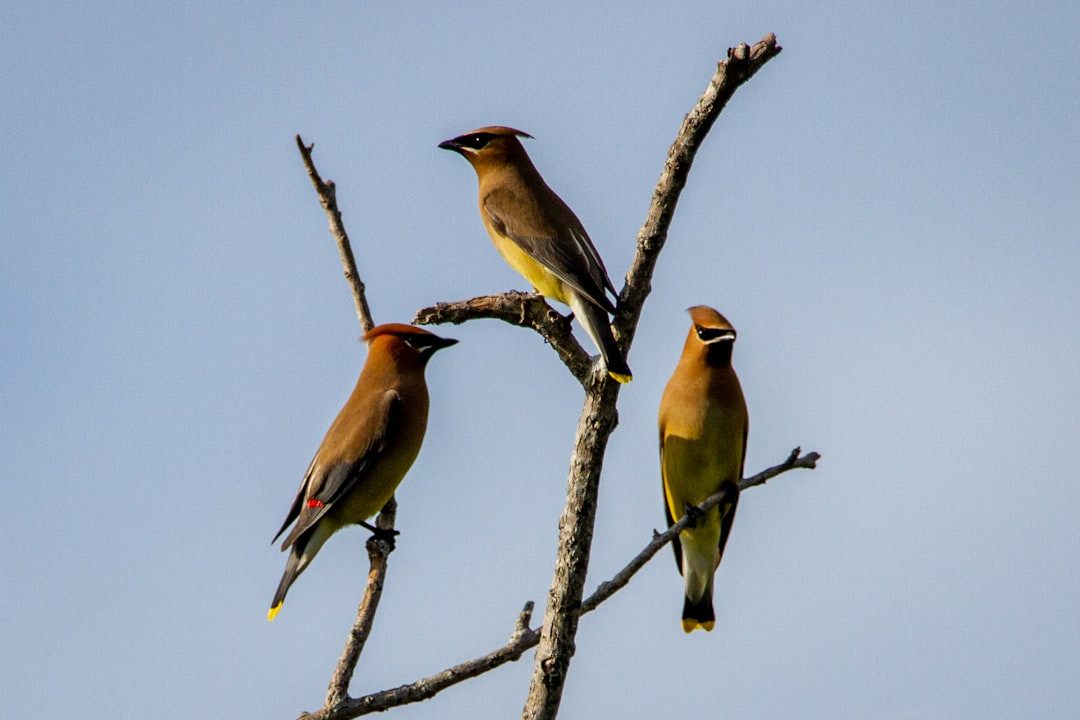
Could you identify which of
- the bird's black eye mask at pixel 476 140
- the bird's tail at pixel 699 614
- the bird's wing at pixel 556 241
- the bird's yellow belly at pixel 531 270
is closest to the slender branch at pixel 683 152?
→ the bird's wing at pixel 556 241

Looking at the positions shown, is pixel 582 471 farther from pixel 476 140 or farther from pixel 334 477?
pixel 476 140

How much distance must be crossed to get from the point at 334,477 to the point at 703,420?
1.63 meters

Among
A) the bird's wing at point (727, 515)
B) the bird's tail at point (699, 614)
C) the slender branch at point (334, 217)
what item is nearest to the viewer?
the slender branch at point (334, 217)

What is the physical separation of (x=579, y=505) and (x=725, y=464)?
2539 mm

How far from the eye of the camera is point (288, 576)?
19.3 ft

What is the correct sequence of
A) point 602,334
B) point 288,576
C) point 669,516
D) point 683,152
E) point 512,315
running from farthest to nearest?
point 669,516 → point 288,576 → point 602,334 → point 512,315 → point 683,152

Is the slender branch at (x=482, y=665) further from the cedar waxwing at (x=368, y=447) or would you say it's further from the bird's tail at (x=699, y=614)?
the bird's tail at (x=699, y=614)

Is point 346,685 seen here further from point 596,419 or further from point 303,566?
point 303,566

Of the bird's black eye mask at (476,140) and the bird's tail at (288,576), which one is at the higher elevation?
the bird's black eye mask at (476,140)

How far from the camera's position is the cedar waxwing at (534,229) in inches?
213

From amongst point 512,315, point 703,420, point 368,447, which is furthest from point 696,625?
point 512,315

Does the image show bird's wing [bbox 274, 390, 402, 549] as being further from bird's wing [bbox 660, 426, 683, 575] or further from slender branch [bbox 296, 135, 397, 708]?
bird's wing [bbox 660, 426, 683, 575]

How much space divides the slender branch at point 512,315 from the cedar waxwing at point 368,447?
4.64ft

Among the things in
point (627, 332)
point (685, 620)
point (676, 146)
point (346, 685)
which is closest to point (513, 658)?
point (346, 685)
